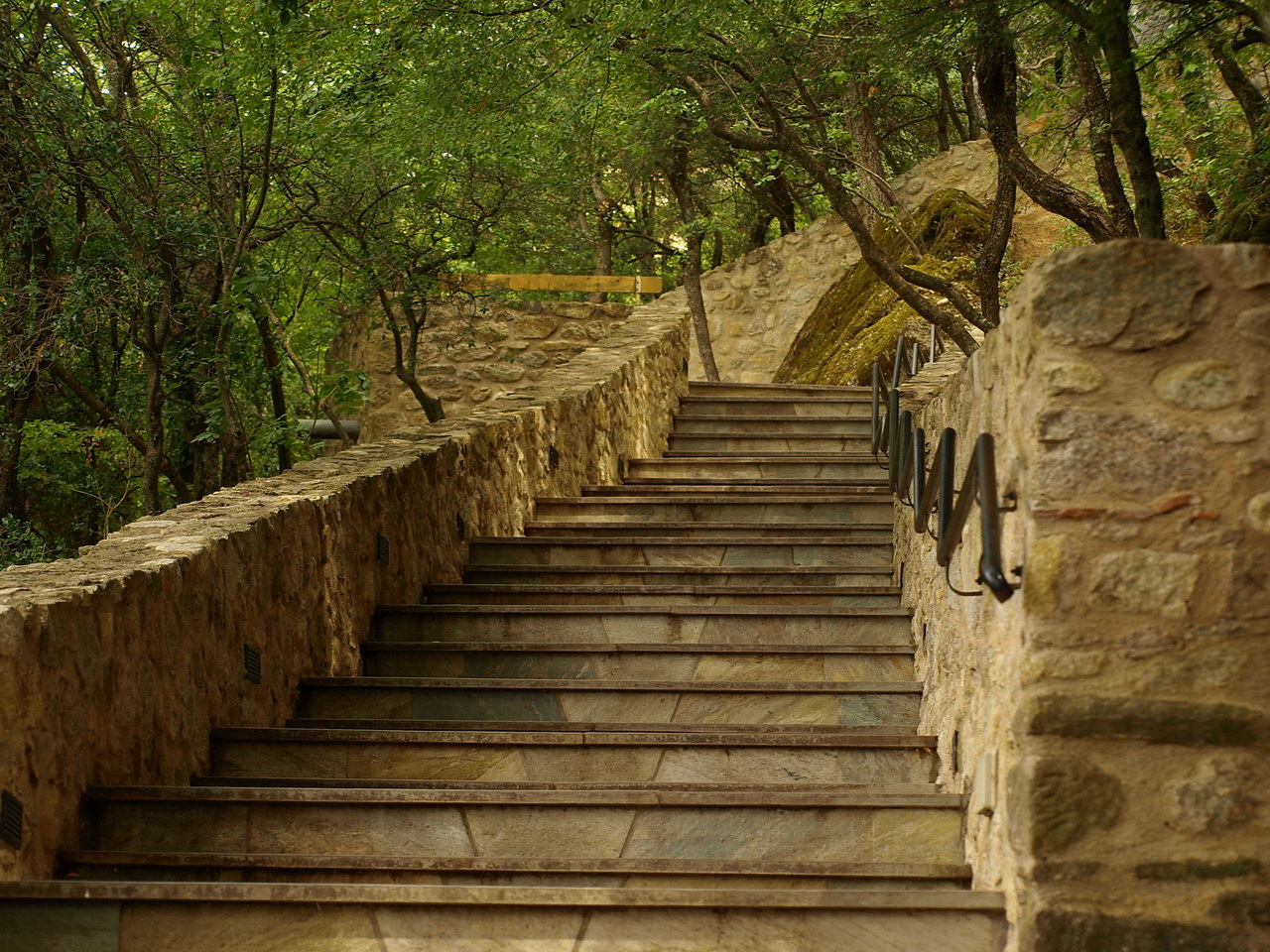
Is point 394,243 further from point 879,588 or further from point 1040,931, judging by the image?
point 1040,931

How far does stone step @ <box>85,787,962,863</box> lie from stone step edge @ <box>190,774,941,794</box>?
100mm

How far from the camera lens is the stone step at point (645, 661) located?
501 centimetres

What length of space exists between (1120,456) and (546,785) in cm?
195

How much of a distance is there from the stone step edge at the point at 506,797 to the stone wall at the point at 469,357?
920cm

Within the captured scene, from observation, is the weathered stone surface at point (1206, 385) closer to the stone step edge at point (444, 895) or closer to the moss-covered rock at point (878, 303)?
the stone step edge at point (444, 895)

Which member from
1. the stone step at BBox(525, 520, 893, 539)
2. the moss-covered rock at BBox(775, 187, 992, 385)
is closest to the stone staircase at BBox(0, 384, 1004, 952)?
the stone step at BBox(525, 520, 893, 539)

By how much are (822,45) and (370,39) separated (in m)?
2.68

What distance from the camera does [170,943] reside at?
293 cm

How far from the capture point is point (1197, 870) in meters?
2.64

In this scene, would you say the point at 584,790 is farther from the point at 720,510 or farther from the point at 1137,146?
the point at 720,510

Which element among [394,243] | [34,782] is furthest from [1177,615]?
[394,243]

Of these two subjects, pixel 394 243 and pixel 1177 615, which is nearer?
pixel 1177 615

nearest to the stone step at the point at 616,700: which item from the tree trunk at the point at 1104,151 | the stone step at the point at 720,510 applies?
the stone step at the point at 720,510

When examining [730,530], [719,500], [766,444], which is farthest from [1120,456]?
[766,444]
